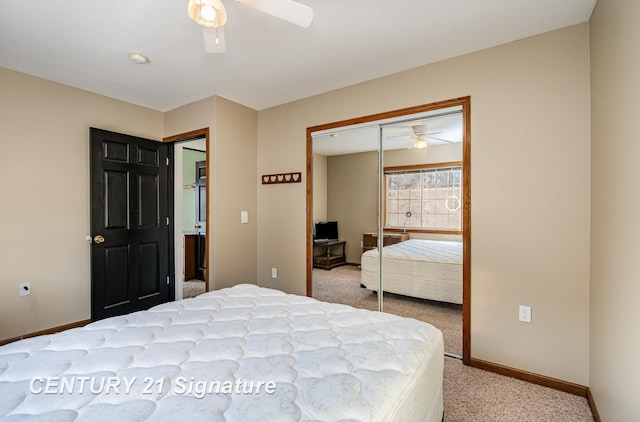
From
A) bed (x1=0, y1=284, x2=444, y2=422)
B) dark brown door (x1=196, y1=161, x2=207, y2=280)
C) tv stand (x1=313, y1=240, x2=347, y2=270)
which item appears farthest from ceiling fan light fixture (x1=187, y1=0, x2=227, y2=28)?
dark brown door (x1=196, y1=161, x2=207, y2=280)

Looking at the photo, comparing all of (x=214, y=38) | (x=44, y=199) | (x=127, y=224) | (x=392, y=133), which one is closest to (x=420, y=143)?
(x=392, y=133)

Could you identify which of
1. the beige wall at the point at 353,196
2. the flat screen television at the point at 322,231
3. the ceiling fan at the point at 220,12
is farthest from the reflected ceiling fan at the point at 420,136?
the ceiling fan at the point at 220,12

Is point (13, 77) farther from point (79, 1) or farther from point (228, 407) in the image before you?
point (228, 407)

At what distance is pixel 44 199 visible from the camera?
293cm

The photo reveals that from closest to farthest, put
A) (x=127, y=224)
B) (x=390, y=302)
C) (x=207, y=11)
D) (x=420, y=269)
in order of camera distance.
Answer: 1. (x=207, y=11)
2. (x=420, y=269)
3. (x=390, y=302)
4. (x=127, y=224)

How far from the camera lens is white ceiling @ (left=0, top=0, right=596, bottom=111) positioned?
1904 millimetres

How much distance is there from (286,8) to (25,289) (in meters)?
3.39

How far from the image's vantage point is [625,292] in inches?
54.4

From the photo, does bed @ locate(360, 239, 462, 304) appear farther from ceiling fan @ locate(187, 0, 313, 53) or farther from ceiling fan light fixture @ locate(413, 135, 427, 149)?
ceiling fan @ locate(187, 0, 313, 53)

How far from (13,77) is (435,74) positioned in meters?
3.79

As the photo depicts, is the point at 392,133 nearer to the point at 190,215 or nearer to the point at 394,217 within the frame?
the point at 394,217

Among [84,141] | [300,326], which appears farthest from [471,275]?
[84,141]

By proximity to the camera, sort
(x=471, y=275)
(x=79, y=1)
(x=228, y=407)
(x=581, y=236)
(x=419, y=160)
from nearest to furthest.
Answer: (x=228, y=407)
(x=79, y=1)
(x=581, y=236)
(x=471, y=275)
(x=419, y=160)

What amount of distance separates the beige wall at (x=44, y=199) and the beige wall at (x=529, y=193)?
3446mm
